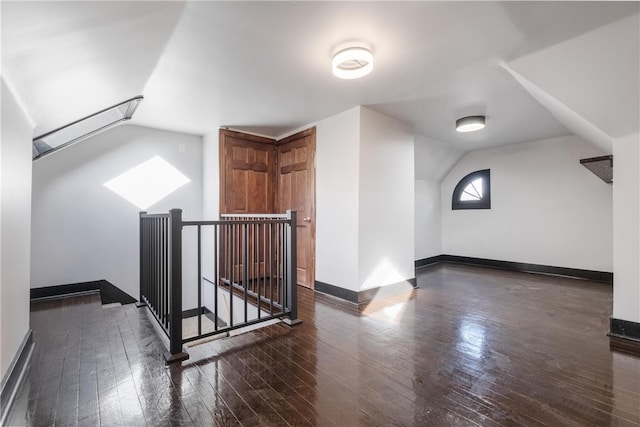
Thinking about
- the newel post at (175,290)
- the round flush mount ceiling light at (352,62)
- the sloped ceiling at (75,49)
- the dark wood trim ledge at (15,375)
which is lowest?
the dark wood trim ledge at (15,375)

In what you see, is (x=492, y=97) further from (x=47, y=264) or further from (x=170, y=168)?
(x=47, y=264)

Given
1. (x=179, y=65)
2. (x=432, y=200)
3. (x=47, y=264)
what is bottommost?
(x=47, y=264)

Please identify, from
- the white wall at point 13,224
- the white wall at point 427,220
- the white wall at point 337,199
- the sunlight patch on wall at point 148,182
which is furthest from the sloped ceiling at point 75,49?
the white wall at point 427,220

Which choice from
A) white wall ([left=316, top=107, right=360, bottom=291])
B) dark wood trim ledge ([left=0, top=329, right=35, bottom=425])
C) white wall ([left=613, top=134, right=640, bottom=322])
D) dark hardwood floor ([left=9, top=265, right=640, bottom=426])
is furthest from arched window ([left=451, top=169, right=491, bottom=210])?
dark wood trim ledge ([left=0, top=329, right=35, bottom=425])

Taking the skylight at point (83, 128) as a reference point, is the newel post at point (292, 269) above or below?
below

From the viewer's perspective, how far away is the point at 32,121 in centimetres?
205

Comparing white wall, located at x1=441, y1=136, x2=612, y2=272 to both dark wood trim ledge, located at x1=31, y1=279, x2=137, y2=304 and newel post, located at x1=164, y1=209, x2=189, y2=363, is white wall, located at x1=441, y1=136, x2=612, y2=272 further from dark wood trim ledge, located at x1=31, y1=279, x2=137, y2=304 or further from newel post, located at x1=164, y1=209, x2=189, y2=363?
dark wood trim ledge, located at x1=31, y1=279, x2=137, y2=304

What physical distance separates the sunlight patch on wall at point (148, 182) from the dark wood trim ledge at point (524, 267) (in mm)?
4590

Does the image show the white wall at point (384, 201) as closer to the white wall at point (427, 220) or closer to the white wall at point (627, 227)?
the white wall at point (427, 220)

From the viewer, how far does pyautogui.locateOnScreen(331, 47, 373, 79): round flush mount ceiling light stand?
1986mm

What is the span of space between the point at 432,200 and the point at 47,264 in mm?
6258

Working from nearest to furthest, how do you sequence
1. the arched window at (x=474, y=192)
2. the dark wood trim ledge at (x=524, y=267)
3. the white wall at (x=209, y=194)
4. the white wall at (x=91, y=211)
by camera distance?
the white wall at (x=91, y=211) → the white wall at (x=209, y=194) → the dark wood trim ledge at (x=524, y=267) → the arched window at (x=474, y=192)

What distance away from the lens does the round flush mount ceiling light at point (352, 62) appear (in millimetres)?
1986

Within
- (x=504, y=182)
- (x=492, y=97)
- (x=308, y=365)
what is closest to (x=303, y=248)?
(x=308, y=365)
